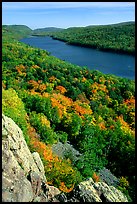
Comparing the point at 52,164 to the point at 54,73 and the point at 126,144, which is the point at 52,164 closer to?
the point at 126,144

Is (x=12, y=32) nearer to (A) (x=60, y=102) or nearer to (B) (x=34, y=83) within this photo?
(B) (x=34, y=83)

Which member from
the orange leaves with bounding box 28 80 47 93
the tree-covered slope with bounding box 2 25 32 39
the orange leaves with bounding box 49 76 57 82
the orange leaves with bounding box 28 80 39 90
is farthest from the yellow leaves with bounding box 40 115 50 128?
the tree-covered slope with bounding box 2 25 32 39

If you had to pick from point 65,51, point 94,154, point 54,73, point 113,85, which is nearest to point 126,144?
point 94,154

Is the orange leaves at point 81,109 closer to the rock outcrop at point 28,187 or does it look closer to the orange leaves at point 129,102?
the orange leaves at point 129,102

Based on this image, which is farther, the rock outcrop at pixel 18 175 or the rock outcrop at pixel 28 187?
the rock outcrop at pixel 18 175

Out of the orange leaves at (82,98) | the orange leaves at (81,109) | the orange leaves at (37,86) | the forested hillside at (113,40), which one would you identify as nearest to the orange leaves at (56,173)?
the orange leaves at (81,109)

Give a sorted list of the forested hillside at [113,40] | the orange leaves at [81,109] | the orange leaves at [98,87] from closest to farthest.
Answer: the orange leaves at [81,109] < the orange leaves at [98,87] < the forested hillside at [113,40]
